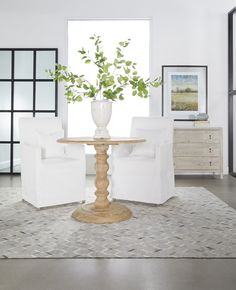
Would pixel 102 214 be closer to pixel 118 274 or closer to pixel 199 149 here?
pixel 118 274

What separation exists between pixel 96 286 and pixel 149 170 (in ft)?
6.13

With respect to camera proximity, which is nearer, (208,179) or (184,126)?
(208,179)

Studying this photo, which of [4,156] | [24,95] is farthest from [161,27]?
[4,156]

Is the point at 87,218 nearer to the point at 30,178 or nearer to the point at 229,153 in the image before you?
the point at 30,178

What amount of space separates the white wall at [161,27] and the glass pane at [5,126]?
97 cm

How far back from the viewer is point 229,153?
5.95 m

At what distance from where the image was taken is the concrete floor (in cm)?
176

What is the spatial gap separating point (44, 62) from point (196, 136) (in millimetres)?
2940

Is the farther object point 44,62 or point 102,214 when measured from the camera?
point 44,62

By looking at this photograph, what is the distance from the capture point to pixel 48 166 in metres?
3.39

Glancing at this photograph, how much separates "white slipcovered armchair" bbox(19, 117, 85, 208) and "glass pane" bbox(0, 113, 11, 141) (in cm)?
214

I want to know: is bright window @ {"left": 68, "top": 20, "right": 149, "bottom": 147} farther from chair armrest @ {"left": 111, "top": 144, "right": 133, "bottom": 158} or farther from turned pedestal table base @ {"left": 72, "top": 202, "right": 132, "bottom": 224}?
turned pedestal table base @ {"left": 72, "top": 202, "right": 132, "bottom": 224}

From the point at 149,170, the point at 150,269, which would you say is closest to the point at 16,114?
the point at 149,170

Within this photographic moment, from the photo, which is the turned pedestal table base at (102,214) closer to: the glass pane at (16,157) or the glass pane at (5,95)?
the glass pane at (16,157)
